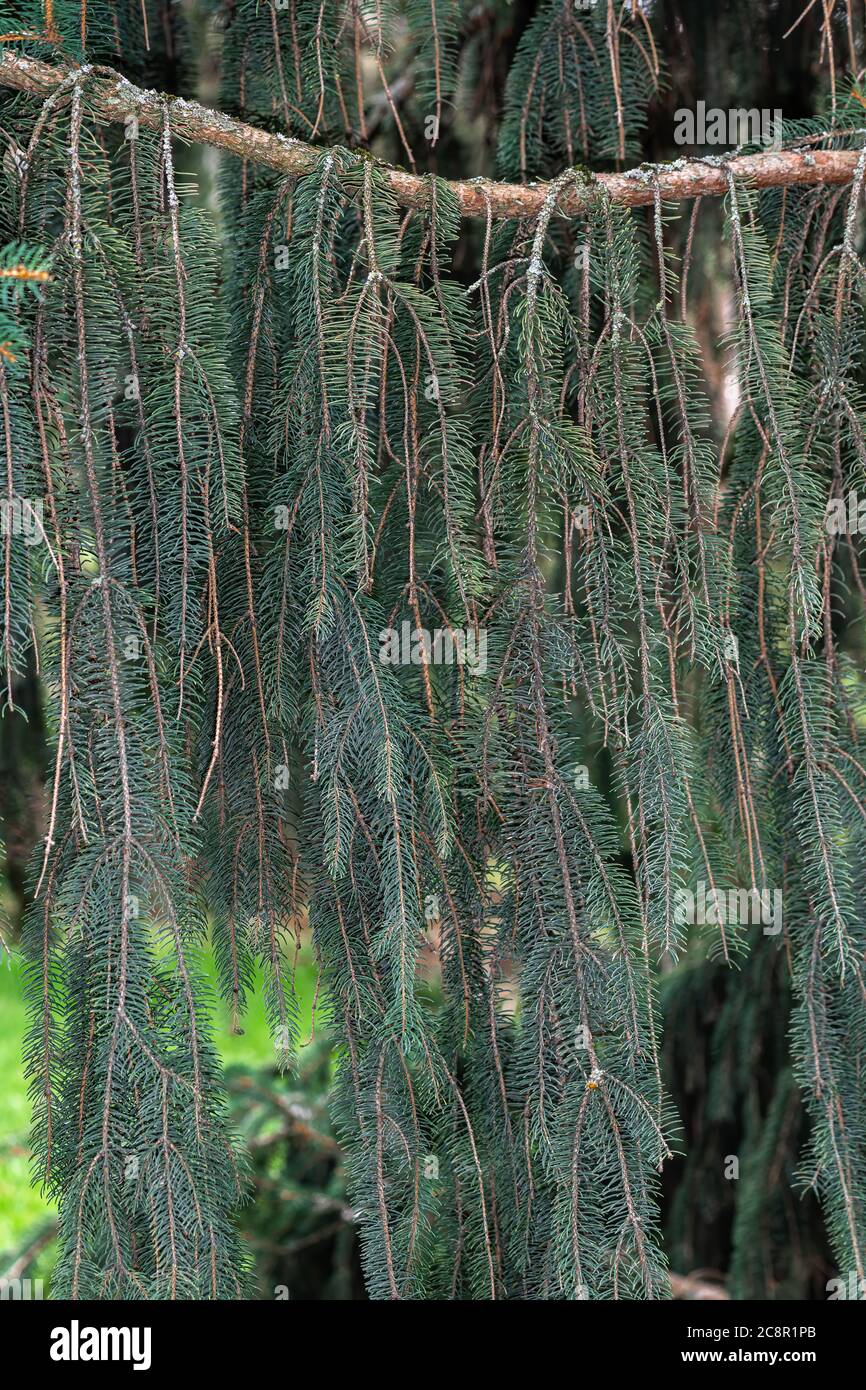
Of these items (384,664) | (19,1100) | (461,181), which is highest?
(461,181)

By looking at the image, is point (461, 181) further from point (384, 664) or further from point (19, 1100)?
point (19, 1100)

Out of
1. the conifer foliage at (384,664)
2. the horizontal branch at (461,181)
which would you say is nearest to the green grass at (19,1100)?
the conifer foliage at (384,664)

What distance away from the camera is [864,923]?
1.17 m

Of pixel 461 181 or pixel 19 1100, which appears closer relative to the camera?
pixel 461 181

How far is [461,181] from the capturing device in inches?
43.9

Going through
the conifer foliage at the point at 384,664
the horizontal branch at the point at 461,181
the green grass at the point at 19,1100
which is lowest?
the green grass at the point at 19,1100

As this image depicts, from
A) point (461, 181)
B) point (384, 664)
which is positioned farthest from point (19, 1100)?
point (461, 181)

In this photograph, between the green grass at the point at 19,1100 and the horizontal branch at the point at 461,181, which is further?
the green grass at the point at 19,1100

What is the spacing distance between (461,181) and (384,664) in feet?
1.57

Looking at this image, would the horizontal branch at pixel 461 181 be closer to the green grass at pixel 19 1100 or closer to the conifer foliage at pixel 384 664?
the conifer foliage at pixel 384 664

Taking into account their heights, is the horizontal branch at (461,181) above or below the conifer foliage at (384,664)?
above

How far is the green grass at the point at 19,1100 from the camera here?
9.31ft

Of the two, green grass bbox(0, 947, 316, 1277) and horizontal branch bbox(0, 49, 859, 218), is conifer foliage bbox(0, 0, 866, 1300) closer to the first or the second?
horizontal branch bbox(0, 49, 859, 218)
